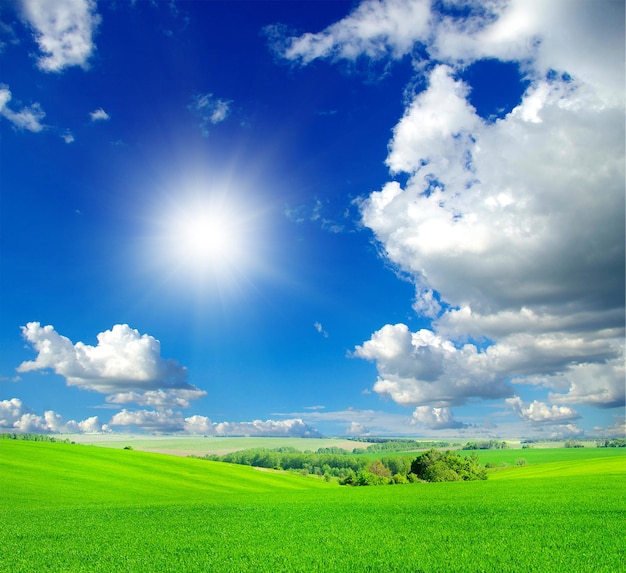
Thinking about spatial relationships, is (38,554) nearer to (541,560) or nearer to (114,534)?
(114,534)

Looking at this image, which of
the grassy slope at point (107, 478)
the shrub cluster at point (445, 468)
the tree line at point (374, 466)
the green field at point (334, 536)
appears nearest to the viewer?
the green field at point (334, 536)

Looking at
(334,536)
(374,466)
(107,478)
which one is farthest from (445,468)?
(334,536)

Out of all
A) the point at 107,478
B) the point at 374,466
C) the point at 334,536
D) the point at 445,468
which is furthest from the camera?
the point at 374,466

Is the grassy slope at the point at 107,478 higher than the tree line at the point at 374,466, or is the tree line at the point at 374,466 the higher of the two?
the grassy slope at the point at 107,478

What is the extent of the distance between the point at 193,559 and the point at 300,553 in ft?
12.7

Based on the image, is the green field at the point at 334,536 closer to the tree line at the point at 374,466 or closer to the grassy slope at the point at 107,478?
the grassy slope at the point at 107,478

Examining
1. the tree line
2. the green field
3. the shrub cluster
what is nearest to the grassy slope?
the green field

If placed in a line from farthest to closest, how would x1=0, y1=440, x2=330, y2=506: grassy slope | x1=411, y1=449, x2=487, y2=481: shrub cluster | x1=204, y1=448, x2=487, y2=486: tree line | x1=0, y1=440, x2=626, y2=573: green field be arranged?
x1=204, y1=448, x2=487, y2=486: tree line
x1=411, y1=449, x2=487, y2=481: shrub cluster
x1=0, y1=440, x2=330, y2=506: grassy slope
x1=0, y1=440, x2=626, y2=573: green field

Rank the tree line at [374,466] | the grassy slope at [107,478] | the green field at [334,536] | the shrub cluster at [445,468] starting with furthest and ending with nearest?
the tree line at [374,466] < the shrub cluster at [445,468] < the grassy slope at [107,478] < the green field at [334,536]

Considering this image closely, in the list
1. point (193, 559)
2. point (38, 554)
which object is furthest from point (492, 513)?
point (38, 554)

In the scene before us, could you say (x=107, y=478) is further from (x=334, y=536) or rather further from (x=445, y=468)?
(x=445, y=468)

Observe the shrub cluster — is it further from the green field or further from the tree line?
the green field

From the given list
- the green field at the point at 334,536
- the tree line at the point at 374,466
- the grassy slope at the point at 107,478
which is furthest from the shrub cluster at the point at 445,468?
the green field at the point at 334,536

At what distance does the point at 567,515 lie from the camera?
23062mm
